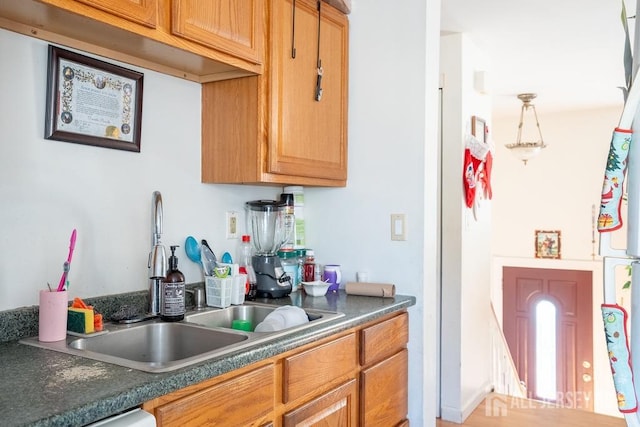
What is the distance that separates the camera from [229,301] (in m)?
1.88

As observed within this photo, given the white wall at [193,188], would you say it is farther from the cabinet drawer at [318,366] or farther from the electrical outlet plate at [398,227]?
the cabinet drawer at [318,366]

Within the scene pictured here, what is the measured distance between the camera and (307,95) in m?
2.08

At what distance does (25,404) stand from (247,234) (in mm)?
1358

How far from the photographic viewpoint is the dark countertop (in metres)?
0.91

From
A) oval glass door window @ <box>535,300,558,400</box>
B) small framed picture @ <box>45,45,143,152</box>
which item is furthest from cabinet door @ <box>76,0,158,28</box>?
oval glass door window @ <box>535,300,558,400</box>

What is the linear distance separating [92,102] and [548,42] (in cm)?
298

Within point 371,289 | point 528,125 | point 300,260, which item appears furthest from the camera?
point 528,125

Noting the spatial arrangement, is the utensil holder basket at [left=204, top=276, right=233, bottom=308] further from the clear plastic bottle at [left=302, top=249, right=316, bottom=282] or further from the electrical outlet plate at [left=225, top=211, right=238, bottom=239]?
the clear plastic bottle at [left=302, top=249, right=316, bottom=282]

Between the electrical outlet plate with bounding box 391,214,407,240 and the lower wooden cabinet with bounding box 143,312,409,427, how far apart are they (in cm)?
32

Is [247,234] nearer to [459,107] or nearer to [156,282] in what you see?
[156,282]

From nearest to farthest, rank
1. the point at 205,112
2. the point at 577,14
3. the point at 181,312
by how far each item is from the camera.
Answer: the point at 181,312, the point at 205,112, the point at 577,14

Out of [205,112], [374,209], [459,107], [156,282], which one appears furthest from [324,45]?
[459,107]

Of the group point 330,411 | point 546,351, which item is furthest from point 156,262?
point 546,351

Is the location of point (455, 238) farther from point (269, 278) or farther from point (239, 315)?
point (239, 315)
